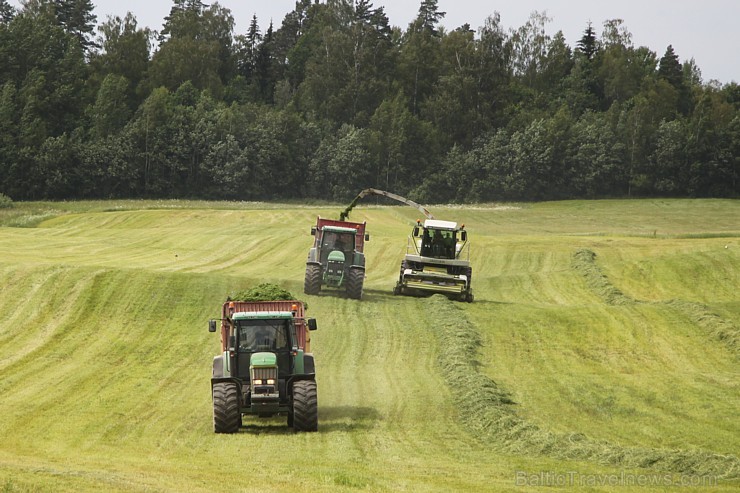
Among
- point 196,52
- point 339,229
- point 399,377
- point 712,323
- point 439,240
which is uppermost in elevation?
point 196,52

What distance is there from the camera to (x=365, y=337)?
30.2m

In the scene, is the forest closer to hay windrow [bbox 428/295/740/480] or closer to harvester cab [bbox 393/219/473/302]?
harvester cab [bbox 393/219/473/302]

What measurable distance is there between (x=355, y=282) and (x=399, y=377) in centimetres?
1129

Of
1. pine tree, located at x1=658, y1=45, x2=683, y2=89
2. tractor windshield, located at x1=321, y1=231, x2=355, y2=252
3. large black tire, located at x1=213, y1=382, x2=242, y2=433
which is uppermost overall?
pine tree, located at x1=658, y1=45, x2=683, y2=89

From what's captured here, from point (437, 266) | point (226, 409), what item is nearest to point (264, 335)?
point (226, 409)

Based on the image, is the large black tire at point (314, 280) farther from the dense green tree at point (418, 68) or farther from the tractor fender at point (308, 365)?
the dense green tree at point (418, 68)

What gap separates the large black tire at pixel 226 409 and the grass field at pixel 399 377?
0.85 ft

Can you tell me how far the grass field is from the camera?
15.5 meters

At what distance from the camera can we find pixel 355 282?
3616 cm

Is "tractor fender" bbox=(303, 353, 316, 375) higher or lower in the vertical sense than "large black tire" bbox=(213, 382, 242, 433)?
higher

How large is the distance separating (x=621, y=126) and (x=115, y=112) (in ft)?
175

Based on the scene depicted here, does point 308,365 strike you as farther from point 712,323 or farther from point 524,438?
point 712,323

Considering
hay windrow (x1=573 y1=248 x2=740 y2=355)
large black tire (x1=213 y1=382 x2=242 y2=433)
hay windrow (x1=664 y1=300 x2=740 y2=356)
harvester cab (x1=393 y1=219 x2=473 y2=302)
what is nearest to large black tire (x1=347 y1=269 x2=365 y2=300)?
harvester cab (x1=393 y1=219 x2=473 y2=302)

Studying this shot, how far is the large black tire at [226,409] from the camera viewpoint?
18266 millimetres
